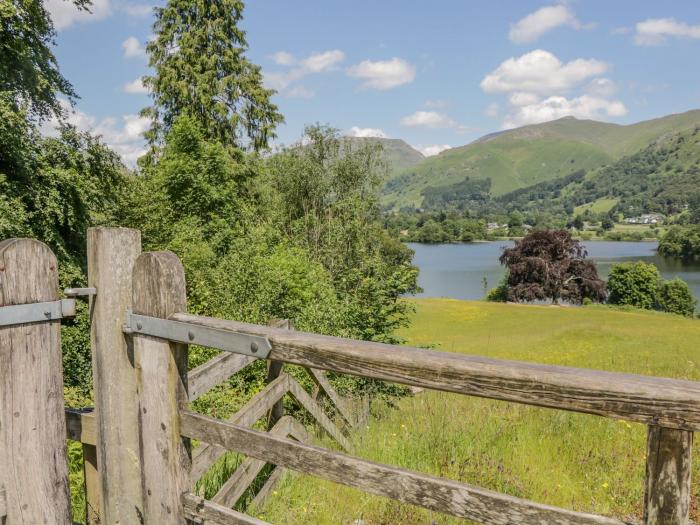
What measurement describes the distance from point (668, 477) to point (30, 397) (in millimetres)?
2290

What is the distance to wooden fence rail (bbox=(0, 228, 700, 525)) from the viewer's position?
5.17 feet

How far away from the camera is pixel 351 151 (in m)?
32.3

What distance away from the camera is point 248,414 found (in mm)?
3639

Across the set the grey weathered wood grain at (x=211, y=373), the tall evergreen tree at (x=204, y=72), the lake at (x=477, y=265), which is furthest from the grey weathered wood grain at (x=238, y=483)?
the lake at (x=477, y=265)

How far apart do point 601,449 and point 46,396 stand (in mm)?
4135

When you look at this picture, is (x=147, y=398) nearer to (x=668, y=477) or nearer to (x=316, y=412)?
(x=668, y=477)

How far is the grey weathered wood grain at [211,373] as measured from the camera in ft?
8.36

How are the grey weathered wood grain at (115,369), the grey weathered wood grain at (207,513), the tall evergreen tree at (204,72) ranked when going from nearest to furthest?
1. the grey weathered wood grain at (207,513)
2. the grey weathered wood grain at (115,369)
3. the tall evergreen tree at (204,72)

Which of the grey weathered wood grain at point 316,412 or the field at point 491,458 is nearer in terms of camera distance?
the field at point 491,458

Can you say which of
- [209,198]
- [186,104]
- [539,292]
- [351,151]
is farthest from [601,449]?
[539,292]

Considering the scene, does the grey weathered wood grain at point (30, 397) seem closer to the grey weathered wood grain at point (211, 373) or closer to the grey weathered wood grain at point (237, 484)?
the grey weathered wood grain at point (211, 373)

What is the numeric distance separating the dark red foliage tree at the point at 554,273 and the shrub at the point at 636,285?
20.7 ft

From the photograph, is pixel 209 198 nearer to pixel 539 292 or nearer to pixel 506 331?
pixel 506 331

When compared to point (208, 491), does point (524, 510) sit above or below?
above
